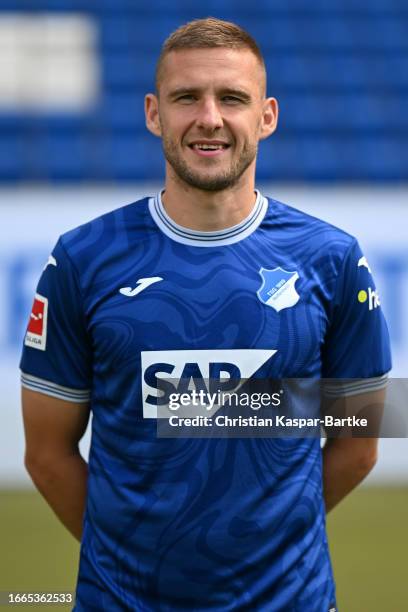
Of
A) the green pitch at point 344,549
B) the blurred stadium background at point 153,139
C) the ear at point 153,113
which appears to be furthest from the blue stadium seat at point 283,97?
the ear at point 153,113

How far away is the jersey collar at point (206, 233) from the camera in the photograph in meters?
2.00

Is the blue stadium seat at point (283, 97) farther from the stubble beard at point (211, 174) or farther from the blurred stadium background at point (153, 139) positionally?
the stubble beard at point (211, 174)

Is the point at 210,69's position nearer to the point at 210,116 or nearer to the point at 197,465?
the point at 210,116

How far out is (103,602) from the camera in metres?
1.90

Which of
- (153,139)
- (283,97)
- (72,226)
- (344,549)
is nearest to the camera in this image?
(344,549)

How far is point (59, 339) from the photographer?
2.01 metres

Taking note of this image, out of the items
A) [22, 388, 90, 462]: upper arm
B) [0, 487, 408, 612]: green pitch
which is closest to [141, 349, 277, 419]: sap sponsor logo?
[22, 388, 90, 462]: upper arm

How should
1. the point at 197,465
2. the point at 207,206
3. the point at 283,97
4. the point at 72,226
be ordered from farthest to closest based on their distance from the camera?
1. the point at 283,97
2. the point at 72,226
3. the point at 207,206
4. the point at 197,465

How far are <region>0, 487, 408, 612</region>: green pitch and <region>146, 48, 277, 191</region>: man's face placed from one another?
6.59ft

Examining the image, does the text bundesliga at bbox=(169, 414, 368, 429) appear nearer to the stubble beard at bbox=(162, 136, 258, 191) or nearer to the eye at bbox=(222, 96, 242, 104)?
the stubble beard at bbox=(162, 136, 258, 191)

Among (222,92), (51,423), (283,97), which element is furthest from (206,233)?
(283,97)

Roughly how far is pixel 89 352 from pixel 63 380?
0.08 m

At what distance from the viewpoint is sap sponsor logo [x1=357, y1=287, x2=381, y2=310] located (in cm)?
204

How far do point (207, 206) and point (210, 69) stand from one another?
26 cm
